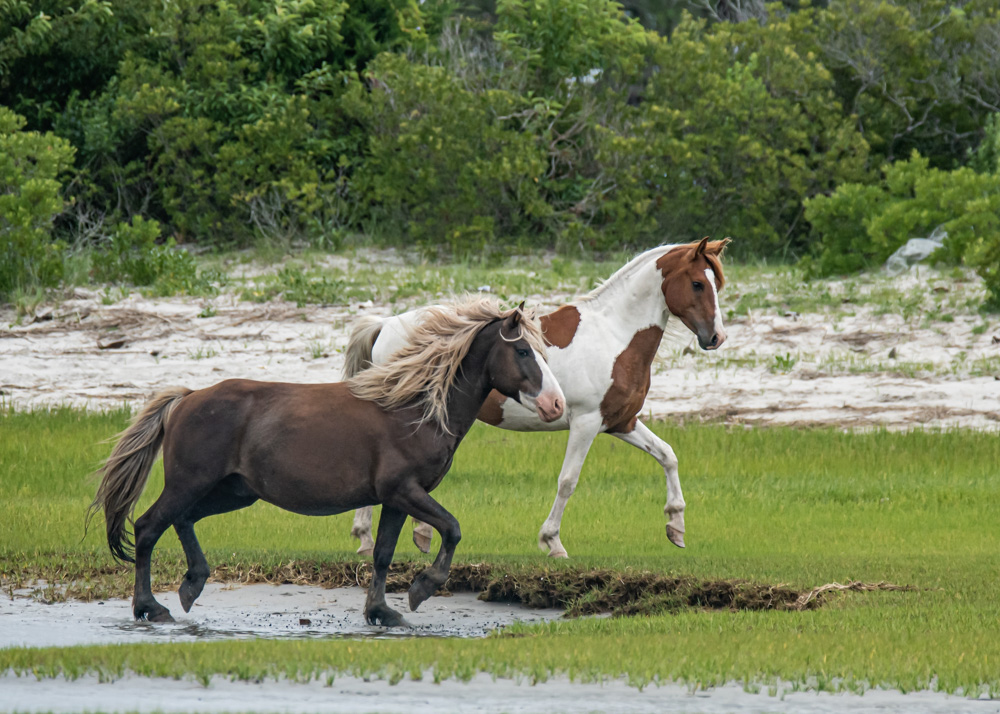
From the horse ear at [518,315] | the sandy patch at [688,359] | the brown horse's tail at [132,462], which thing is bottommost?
the sandy patch at [688,359]

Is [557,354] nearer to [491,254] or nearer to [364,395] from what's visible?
[364,395]

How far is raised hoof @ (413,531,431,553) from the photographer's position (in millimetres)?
10180

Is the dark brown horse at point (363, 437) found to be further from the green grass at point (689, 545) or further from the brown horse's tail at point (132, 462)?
the green grass at point (689, 545)

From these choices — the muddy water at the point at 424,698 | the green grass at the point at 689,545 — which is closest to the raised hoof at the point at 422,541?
the green grass at the point at 689,545

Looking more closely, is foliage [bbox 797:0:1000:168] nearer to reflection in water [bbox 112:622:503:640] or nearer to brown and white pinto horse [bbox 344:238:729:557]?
brown and white pinto horse [bbox 344:238:729:557]

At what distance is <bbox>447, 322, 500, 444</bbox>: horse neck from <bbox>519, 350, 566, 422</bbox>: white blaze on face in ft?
0.90

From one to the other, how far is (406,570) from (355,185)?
15.4m

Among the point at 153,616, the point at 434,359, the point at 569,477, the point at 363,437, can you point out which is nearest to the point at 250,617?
the point at 153,616

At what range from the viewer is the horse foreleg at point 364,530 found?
1016 centimetres

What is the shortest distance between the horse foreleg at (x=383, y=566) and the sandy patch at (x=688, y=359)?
8669 millimetres

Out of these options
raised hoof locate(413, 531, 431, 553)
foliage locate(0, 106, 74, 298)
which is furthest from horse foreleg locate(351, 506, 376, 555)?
foliage locate(0, 106, 74, 298)

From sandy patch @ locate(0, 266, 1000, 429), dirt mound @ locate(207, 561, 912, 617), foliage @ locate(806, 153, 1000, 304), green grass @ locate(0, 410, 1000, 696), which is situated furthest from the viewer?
foliage @ locate(806, 153, 1000, 304)

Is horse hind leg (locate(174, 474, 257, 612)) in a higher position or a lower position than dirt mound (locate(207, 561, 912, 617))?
higher

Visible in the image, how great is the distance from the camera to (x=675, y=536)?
10.3 m
